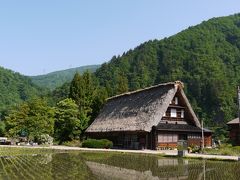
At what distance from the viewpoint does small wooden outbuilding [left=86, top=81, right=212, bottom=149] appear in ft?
147

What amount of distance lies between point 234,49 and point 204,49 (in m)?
10.3

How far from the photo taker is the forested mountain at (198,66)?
109 m

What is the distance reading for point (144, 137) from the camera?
45.7 m

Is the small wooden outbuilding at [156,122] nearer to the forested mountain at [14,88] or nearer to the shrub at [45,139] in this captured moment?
the shrub at [45,139]

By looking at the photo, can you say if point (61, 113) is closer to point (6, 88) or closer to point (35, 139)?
point (35, 139)

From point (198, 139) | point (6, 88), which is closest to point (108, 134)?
point (198, 139)

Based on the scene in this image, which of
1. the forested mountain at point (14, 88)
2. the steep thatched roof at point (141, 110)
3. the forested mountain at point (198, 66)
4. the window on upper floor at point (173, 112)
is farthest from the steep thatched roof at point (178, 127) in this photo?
the forested mountain at point (14, 88)

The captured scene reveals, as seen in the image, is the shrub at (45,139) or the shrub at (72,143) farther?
the shrub at (72,143)

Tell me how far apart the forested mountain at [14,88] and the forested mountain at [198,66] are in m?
32.2

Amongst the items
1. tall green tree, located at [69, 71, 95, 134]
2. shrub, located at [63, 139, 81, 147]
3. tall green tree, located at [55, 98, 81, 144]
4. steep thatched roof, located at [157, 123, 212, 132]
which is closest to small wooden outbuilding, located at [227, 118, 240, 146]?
steep thatched roof, located at [157, 123, 212, 132]

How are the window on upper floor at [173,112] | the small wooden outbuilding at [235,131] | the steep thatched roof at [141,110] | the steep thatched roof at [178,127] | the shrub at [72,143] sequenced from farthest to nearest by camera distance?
the shrub at [72,143]
the small wooden outbuilding at [235,131]
the window on upper floor at [173,112]
the steep thatched roof at [141,110]
the steep thatched roof at [178,127]

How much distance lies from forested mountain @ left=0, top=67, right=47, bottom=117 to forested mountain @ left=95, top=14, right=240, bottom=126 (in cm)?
3219

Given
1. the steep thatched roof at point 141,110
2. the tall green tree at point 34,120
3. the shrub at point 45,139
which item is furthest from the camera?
the tall green tree at point 34,120

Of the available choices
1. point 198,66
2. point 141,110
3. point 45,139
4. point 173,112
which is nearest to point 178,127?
point 173,112
